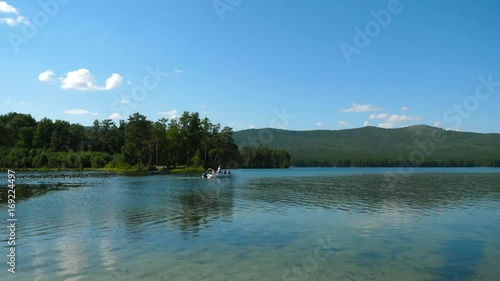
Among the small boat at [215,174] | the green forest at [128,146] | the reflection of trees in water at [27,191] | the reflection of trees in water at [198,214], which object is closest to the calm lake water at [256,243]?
the reflection of trees in water at [198,214]

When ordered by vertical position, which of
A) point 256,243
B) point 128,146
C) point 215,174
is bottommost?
point 256,243

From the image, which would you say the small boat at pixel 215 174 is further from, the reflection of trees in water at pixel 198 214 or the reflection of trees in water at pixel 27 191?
the reflection of trees in water at pixel 198 214

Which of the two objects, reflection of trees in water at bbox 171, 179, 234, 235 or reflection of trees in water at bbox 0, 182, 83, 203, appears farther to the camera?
reflection of trees in water at bbox 0, 182, 83, 203

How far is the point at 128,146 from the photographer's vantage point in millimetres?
142625

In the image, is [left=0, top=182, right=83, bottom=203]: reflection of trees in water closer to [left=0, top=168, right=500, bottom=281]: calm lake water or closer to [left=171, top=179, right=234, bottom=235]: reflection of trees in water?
[left=0, top=168, right=500, bottom=281]: calm lake water

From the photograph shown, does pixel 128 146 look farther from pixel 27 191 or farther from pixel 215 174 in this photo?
pixel 27 191

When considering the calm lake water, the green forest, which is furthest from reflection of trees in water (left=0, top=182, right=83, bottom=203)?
the green forest

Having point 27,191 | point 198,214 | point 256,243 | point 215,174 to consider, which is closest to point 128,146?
point 215,174

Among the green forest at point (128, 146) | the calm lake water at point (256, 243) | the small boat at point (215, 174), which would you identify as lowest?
the calm lake water at point (256, 243)

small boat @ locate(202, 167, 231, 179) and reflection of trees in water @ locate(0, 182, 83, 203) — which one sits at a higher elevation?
small boat @ locate(202, 167, 231, 179)

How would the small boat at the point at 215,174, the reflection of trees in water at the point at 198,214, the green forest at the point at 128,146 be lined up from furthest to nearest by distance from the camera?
the green forest at the point at 128,146, the small boat at the point at 215,174, the reflection of trees in water at the point at 198,214

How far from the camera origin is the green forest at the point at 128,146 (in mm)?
142625

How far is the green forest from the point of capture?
14262 cm

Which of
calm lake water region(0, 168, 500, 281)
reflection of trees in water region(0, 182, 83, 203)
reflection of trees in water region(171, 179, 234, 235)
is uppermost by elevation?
reflection of trees in water region(0, 182, 83, 203)
